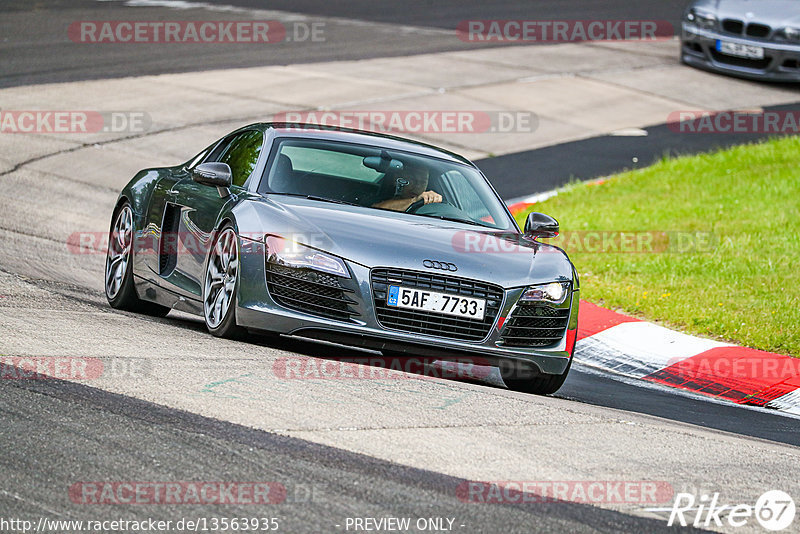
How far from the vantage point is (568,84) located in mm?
20969

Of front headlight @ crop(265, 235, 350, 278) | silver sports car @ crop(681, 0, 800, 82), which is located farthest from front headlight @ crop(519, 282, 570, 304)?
silver sports car @ crop(681, 0, 800, 82)

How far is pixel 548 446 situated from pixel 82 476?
2.05m

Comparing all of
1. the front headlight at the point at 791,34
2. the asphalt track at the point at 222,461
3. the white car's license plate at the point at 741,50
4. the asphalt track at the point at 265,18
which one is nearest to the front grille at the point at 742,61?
the white car's license plate at the point at 741,50

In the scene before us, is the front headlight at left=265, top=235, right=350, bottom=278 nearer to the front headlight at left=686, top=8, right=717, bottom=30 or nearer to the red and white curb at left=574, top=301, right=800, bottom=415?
the red and white curb at left=574, top=301, right=800, bottom=415

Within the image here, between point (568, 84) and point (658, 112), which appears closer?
point (658, 112)

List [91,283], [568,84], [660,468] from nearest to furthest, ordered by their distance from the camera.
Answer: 1. [660,468]
2. [91,283]
3. [568,84]

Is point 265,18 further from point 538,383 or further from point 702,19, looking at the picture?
point 538,383

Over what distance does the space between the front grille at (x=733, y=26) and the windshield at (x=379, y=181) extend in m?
13.2

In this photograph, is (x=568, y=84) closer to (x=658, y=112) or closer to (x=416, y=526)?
(x=658, y=112)

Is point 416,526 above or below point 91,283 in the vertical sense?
above

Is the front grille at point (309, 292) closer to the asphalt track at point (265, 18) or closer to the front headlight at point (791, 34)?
the asphalt track at point (265, 18)

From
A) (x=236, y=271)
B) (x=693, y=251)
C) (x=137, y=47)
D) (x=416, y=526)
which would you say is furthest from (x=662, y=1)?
(x=416, y=526)

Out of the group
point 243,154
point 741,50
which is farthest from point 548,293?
point 741,50

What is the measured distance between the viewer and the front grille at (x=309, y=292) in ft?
22.6
